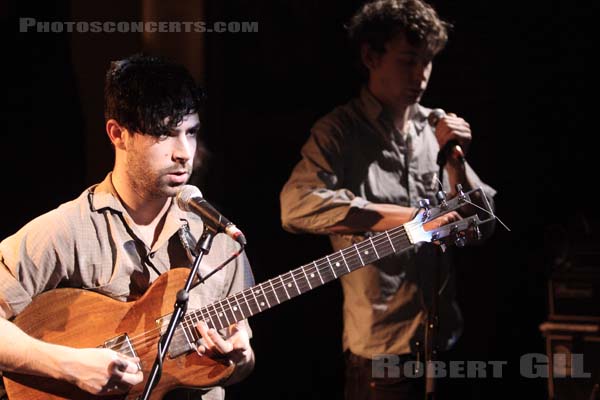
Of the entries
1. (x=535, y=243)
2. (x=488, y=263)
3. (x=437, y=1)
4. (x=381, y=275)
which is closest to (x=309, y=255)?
(x=381, y=275)

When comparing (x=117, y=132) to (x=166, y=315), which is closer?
(x=166, y=315)

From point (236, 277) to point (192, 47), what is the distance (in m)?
1.60

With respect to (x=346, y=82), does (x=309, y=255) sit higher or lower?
lower

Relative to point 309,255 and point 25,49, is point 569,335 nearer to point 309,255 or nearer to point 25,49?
point 309,255

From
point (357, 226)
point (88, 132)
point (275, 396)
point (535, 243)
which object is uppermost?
point (88, 132)

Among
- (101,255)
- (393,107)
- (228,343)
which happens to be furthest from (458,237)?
(101,255)

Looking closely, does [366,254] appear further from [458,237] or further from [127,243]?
[127,243]

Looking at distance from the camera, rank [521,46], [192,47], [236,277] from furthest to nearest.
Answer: [521,46] → [192,47] → [236,277]

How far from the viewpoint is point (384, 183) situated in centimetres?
346

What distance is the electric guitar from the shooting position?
2.45m

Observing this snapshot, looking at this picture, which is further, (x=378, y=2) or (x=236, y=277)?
(x=378, y=2)

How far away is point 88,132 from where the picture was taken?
145 inches

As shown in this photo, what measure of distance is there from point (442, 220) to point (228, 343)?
2.77 feet
